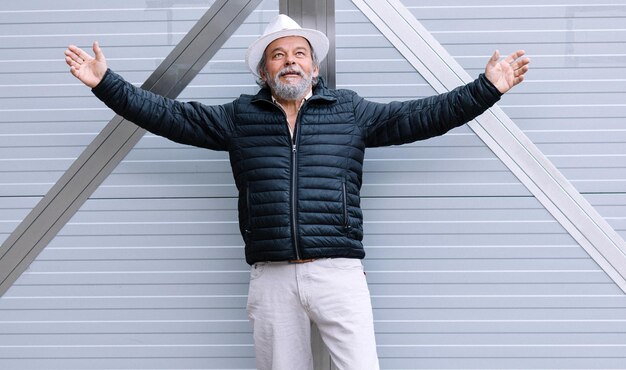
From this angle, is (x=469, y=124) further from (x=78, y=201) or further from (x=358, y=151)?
(x=78, y=201)

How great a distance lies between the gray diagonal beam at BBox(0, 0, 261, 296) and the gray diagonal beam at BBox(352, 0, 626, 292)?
0.60m

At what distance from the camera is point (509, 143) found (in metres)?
3.35

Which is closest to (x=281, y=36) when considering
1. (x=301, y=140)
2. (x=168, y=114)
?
(x=301, y=140)

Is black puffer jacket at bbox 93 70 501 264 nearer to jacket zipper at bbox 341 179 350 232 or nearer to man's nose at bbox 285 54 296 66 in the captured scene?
jacket zipper at bbox 341 179 350 232

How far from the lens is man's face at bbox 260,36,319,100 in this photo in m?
3.01

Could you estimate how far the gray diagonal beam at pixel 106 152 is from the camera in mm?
3389

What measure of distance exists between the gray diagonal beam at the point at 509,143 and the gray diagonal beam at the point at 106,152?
60cm

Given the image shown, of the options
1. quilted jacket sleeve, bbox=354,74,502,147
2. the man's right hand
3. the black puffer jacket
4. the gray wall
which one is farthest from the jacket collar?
the man's right hand

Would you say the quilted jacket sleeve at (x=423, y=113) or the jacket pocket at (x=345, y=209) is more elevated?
the quilted jacket sleeve at (x=423, y=113)

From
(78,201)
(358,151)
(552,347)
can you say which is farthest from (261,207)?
(552,347)

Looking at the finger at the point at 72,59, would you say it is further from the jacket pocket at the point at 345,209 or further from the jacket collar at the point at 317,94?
the jacket pocket at the point at 345,209

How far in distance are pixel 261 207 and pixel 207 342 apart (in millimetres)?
820

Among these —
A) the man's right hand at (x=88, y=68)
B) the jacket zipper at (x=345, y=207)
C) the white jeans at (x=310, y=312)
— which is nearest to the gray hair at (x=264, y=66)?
the jacket zipper at (x=345, y=207)

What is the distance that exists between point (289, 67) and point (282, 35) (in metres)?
0.14
